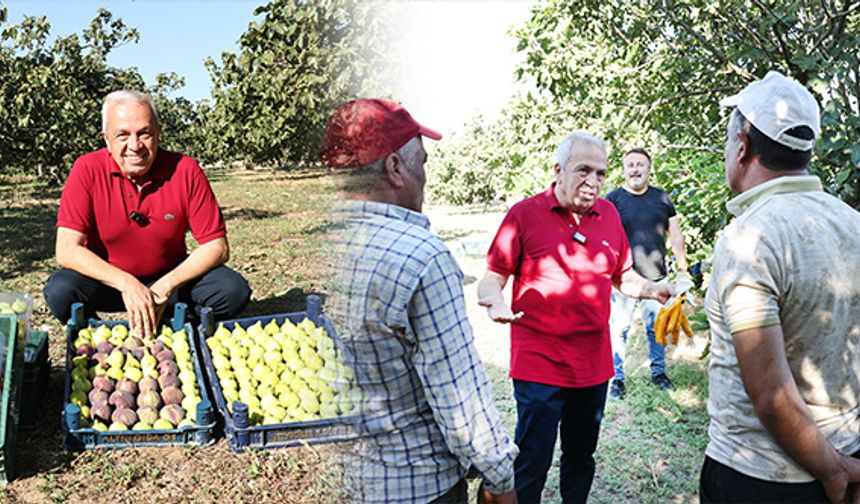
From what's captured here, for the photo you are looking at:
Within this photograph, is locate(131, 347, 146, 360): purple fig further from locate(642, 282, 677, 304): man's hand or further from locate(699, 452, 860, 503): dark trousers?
locate(699, 452, 860, 503): dark trousers

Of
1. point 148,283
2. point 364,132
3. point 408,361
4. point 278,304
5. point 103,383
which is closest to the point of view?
point 364,132

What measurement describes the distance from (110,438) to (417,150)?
237 centimetres

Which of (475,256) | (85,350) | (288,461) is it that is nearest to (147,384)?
(85,350)

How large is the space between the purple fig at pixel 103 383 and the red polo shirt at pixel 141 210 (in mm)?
677

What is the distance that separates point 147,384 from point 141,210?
3.09 feet

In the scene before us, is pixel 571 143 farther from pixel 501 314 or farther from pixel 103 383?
pixel 103 383

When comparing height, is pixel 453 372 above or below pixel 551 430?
above

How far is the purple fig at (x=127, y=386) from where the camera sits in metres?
3.03

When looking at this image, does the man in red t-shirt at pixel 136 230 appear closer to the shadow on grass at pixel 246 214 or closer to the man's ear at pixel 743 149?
the man's ear at pixel 743 149

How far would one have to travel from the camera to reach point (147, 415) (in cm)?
291

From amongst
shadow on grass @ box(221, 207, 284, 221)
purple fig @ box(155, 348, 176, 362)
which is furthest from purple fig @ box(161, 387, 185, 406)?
shadow on grass @ box(221, 207, 284, 221)

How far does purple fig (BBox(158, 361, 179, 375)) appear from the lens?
125 inches

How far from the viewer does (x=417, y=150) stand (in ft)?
3.62

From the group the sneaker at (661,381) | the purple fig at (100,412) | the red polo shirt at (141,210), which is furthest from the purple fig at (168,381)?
the sneaker at (661,381)
